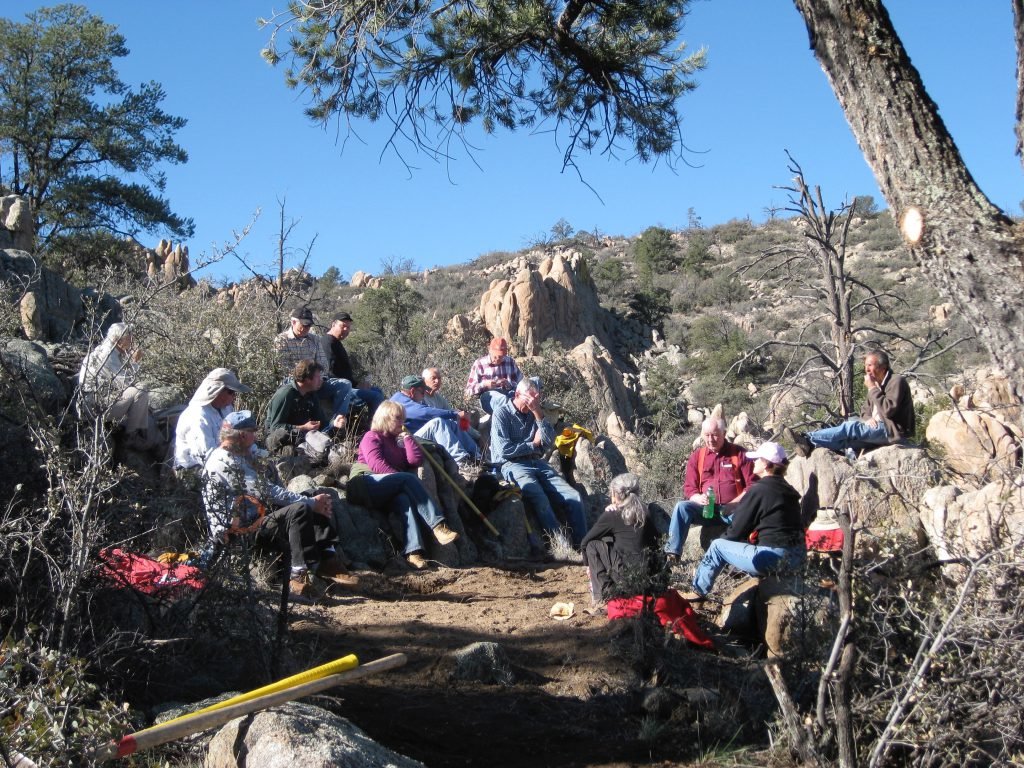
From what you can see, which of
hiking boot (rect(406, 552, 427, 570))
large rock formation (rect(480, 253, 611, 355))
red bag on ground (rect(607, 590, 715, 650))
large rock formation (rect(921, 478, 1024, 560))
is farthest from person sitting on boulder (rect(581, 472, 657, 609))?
large rock formation (rect(480, 253, 611, 355))

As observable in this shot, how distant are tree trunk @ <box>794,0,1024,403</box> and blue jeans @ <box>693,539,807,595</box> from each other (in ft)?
7.97

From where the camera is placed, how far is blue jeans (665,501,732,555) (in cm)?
766

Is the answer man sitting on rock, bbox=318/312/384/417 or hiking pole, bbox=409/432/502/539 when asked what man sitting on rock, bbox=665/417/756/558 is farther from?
man sitting on rock, bbox=318/312/384/417

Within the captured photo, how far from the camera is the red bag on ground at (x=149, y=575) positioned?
182 inches

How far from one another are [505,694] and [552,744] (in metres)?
0.55

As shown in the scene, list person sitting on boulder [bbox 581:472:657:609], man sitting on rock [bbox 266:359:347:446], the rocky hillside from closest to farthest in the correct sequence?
the rocky hillside < person sitting on boulder [bbox 581:472:657:609] < man sitting on rock [bbox 266:359:347:446]

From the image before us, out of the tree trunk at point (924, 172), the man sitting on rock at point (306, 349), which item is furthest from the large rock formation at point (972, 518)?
the man sitting on rock at point (306, 349)

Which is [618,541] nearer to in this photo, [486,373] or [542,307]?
[486,373]

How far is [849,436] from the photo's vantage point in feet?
29.1

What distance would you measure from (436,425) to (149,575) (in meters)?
4.54

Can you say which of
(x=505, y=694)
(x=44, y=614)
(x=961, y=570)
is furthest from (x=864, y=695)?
(x=44, y=614)

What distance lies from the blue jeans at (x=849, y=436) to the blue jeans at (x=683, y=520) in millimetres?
1544

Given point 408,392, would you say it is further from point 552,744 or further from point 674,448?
point 674,448

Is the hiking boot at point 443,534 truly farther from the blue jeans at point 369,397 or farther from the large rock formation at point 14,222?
the large rock formation at point 14,222
